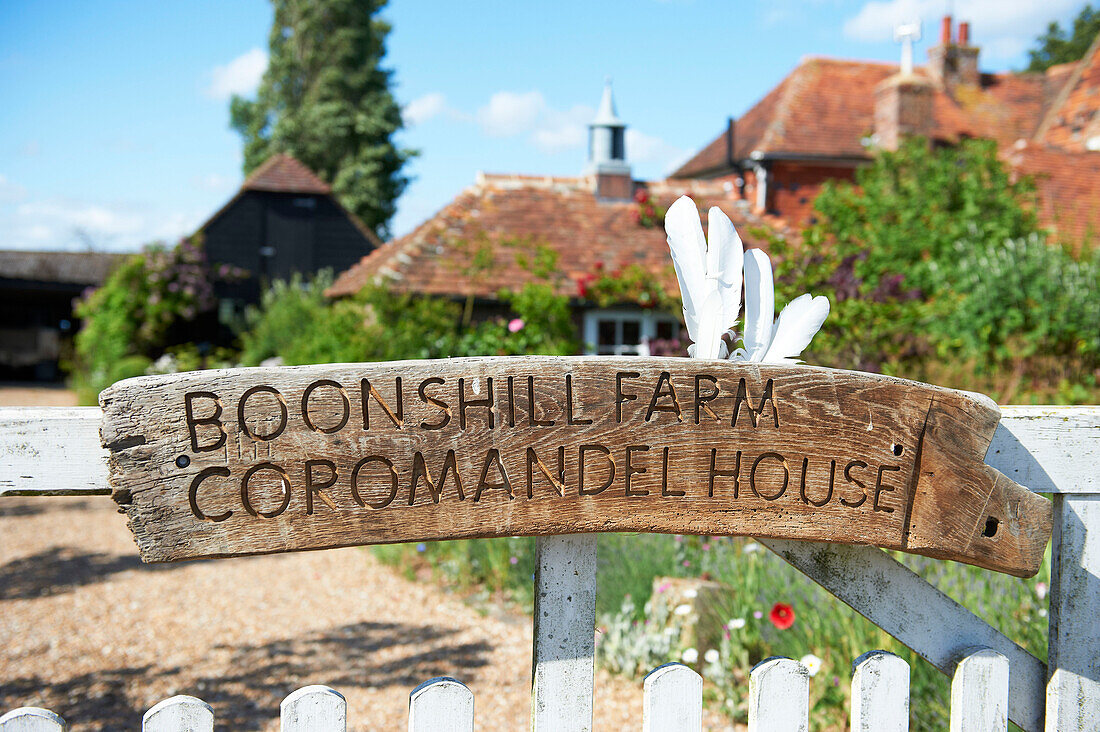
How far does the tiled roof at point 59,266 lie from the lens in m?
24.3

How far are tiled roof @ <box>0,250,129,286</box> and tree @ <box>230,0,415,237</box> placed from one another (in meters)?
6.49

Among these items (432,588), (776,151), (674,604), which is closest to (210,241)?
(776,151)

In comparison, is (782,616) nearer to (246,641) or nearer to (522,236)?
(246,641)

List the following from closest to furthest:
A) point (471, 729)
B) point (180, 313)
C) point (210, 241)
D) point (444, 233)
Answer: point (471, 729), point (444, 233), point (180, 313), point (210, 241)

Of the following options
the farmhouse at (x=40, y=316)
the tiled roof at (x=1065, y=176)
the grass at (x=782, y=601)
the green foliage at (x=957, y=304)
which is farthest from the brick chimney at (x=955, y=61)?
the farmhouse at (x=40, y=316)

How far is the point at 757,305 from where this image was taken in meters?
1.26

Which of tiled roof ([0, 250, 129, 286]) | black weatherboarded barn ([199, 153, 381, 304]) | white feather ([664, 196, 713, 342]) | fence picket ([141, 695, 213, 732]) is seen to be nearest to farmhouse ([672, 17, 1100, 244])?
black weatherboarded barn ([199, 153, 381, 304])

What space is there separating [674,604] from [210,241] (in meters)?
20.5

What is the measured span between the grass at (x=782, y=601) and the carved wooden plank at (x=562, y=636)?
1778 mm

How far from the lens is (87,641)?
13.7 feet

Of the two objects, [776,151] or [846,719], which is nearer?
[846,719]

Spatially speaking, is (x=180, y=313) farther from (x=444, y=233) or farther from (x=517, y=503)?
(x=517, y=503)

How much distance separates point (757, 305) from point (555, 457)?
414 millimetres

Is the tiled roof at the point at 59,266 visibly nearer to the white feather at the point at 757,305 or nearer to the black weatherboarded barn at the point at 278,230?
the black weatherboarded barn at the point at 278,230
